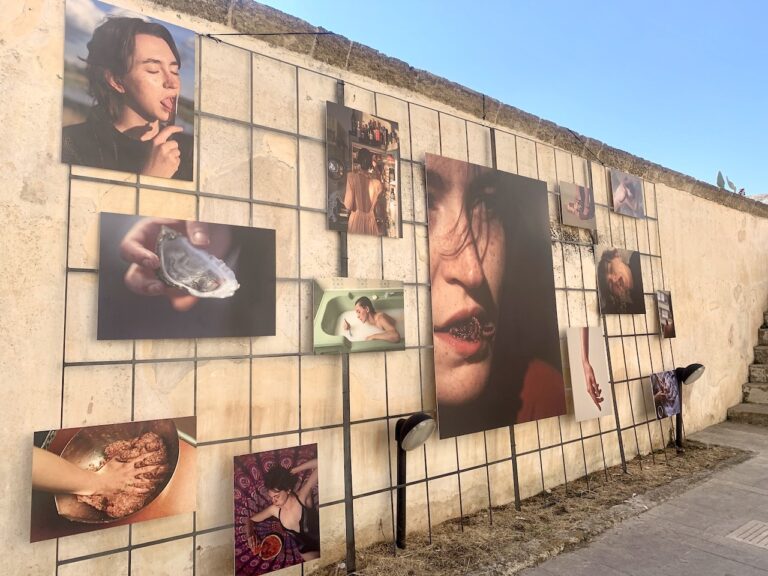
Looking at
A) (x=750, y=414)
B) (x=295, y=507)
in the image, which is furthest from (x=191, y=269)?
(x=750, y=414)

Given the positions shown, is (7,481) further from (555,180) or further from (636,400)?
(636,400)

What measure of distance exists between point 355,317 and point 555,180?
2.45 meters

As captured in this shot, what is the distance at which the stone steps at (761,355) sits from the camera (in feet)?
20.7

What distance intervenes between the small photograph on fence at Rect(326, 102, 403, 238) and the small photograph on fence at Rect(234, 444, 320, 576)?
1320mm

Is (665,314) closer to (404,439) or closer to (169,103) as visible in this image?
(404,439)

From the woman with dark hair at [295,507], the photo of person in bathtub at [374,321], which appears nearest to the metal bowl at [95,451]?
the woman with dark hair at [295,507]

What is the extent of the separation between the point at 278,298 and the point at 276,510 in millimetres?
1073

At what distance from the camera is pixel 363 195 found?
2861 mm

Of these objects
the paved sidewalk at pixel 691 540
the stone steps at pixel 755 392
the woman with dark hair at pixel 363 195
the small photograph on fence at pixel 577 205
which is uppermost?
the small photograph on fence at pixel 577 205

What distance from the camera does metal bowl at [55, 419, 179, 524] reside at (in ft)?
6.24

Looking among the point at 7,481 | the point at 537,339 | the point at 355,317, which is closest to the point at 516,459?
the point at 537,339

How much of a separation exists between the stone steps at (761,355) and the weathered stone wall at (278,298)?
372 centimetres

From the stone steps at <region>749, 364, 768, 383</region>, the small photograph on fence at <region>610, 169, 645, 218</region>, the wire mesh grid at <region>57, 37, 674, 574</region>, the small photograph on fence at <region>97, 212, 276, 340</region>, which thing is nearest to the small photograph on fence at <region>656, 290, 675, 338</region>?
the wire mesh grid at <region>57, 37, 674, 574</region>

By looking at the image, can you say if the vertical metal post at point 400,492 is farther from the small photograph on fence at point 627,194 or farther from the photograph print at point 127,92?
the small photograph on fence at point 627,194
